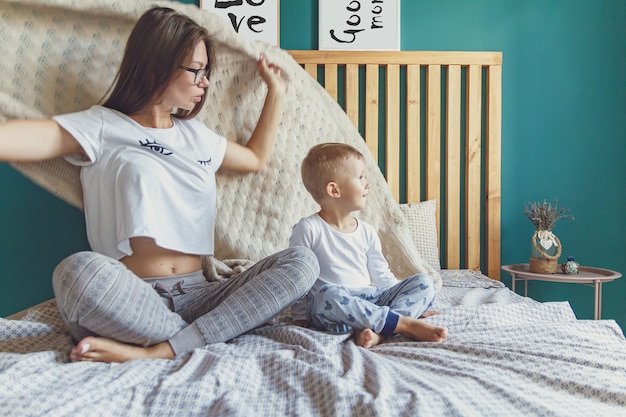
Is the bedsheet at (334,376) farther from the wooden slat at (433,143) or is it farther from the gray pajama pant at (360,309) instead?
the wooden slat at (433,143)

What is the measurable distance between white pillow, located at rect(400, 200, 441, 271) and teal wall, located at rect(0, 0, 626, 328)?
39 cm

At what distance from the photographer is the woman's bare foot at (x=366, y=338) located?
1.00m

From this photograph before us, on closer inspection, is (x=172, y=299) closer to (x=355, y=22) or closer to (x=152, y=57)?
(x=152, y=57)

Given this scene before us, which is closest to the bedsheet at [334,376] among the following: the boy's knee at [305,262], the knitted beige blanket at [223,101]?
the boy's knee at [305,262]

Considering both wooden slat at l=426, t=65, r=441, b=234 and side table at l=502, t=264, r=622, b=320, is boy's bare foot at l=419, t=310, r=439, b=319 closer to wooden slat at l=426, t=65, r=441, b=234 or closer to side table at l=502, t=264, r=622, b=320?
side table at l=502, t=264, r=622, b=320

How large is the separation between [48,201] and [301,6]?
1147mm

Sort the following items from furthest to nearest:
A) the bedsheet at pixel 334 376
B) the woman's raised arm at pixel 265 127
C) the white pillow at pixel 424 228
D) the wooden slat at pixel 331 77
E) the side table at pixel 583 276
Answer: the wooden slat at pixel 331 77 < the white pillow at pixel 424 228 < the side table at pixel 583 276 < the woman's raised arm at pixel 265 127 < the bedsheet at pixel 334 376

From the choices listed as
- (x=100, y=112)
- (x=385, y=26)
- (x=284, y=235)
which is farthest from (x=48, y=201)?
(x=385, y=26)

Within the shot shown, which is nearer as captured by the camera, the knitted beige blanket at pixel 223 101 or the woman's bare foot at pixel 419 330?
the woman's bare foot at pixel 419 330

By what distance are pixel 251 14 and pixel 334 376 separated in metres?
1.67

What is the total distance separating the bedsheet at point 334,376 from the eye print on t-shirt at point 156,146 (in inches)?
16.1

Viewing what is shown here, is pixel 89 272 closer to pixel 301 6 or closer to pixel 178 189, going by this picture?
pixel 178 189

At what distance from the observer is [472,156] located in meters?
2.16

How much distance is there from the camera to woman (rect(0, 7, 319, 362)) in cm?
96
